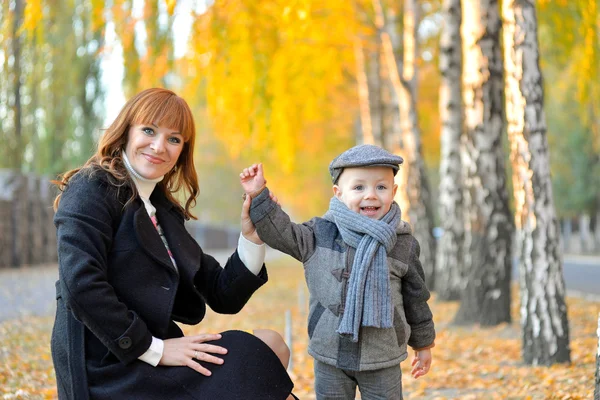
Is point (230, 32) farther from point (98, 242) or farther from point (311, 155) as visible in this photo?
point (311, 155)

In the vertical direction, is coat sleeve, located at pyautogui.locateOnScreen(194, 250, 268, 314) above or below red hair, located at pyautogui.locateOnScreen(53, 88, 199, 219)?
below

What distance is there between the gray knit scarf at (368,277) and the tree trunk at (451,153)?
7126 mm

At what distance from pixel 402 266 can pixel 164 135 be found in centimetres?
115

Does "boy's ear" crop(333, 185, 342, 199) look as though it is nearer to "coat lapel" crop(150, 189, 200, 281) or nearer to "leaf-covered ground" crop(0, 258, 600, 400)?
"coat lapel" crop(150, 189, 200, 281)

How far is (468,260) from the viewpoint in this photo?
809 cm

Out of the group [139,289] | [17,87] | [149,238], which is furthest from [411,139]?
[139,289]

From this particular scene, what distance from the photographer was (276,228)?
10.1ft

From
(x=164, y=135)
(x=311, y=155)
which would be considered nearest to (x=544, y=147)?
(x=164, y=135)

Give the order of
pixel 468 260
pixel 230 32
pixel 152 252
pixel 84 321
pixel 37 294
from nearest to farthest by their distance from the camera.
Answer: pixel 84 321
pixel 152 252
pixel 468 260
pixel 230 32
pixel 37 294

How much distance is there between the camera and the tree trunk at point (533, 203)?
230 inches

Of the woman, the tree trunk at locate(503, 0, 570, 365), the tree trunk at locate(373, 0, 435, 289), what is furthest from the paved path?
the woman

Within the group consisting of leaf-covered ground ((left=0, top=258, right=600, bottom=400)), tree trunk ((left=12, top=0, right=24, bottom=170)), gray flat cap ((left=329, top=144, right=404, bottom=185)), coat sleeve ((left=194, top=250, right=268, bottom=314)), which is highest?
tree trunk ((left=12, top=0, right=24, bottom=170))

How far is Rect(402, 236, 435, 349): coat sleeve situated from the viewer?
324cm

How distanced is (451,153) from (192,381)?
797cm
